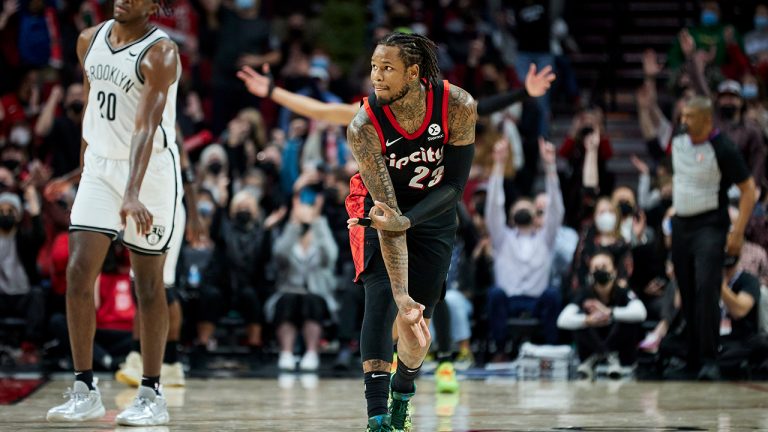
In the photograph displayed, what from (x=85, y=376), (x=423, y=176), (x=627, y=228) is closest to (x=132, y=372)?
(x=85, y=376)

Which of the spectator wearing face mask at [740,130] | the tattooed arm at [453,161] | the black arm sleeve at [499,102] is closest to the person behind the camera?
the tattooed arm at [453,161]

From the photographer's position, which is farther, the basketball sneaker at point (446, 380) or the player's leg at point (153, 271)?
the basketball sneaker at point (446, 380)

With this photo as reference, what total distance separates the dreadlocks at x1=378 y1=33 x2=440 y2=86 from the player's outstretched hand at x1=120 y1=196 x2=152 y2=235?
132 centimetres

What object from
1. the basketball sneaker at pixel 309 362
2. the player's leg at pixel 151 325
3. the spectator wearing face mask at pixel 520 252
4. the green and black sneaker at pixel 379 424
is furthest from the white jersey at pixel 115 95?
the spectator wearing face mask at pixel 520 252

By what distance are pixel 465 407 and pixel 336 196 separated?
4.82 meters

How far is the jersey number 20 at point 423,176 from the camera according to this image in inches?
210

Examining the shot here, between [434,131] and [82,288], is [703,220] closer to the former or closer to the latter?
[434,131]

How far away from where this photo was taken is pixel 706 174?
9.46 meters

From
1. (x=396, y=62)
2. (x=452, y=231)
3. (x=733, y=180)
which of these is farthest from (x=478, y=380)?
(x=396, y=62)

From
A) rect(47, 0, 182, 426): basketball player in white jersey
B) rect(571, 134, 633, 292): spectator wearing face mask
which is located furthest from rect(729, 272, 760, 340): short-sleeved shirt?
rect(47, 0, 182, 426): basketball player in white jersey

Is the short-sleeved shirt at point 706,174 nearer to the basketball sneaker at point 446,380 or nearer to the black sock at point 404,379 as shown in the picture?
the basketball sneaker at point 446,380

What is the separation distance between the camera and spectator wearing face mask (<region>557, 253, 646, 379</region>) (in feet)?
33.1

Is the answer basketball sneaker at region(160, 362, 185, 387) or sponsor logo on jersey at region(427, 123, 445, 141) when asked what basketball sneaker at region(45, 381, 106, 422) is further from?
basketball sneaker at region(160, 362, 185, 387)

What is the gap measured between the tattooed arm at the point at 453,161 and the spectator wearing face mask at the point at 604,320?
4928mm
